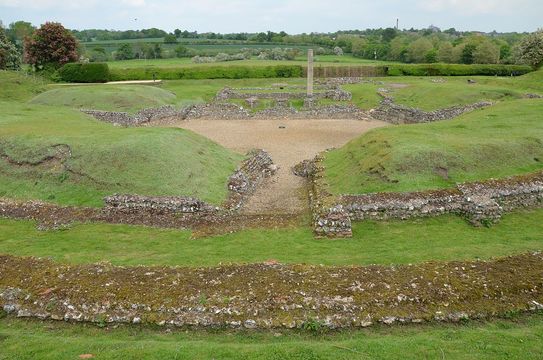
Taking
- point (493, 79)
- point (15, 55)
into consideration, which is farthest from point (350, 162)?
point (15, 55)

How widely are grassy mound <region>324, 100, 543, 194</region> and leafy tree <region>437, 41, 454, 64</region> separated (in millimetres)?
65303

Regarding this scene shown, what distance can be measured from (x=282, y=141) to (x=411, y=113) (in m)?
16.2

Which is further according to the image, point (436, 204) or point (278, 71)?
point (278, 71)

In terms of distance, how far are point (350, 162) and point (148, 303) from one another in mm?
17369

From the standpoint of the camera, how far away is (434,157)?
23.4m

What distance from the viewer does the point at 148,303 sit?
40.4ft

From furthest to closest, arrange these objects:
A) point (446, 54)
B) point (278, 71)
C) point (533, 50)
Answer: point (446, 54) → point (278, 71) → point (533, 50)

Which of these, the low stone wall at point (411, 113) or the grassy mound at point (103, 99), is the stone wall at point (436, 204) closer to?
the low stone wall at point (411, 113)

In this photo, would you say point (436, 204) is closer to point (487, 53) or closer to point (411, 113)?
point (411, 113)

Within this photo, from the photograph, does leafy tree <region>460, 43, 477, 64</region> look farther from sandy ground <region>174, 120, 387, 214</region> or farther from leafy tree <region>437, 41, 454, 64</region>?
sandy ground <region>174, 120, 387, 214</region>

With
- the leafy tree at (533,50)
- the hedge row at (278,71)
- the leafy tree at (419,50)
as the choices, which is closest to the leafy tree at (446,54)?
the leafy tree at (419,50)

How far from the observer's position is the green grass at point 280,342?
10.1 meters

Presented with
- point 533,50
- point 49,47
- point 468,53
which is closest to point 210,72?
point 49,47

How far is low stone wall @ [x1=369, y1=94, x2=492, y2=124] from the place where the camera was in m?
43.1
